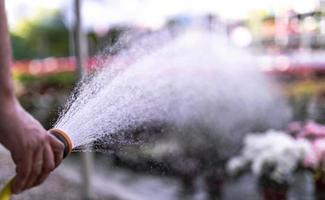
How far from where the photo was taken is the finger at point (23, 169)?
119cm

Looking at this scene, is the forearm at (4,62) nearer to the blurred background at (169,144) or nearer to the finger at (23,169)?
the finger at (23,169)

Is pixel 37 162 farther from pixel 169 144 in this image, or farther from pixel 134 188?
pixel 134 188

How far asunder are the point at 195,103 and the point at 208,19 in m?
4.47

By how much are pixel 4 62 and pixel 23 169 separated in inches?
10.0

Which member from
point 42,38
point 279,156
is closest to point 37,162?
point 279,156

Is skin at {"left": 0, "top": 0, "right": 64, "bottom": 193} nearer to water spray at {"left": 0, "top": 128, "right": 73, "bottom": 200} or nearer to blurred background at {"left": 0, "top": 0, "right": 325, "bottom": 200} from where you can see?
water spray at {"left": 0, "top": 128, "right": 73, "bottom": 200}

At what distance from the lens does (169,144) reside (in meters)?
4.85

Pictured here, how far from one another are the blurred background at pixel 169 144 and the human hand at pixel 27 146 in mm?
787

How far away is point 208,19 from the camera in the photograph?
9.14m

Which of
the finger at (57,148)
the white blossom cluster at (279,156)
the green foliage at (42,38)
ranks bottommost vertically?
the green foliage at (42,38)

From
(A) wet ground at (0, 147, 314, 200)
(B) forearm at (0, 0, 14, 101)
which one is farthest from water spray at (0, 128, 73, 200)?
(A) wet ground at (0, 147, 314, 200)

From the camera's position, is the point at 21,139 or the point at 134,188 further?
the point at 134,188

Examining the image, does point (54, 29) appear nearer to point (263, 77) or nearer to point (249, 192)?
point (263, 77)

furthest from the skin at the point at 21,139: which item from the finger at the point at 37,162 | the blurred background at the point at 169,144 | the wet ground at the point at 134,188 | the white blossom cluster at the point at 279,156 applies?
the wet ground at the point at 134,188
